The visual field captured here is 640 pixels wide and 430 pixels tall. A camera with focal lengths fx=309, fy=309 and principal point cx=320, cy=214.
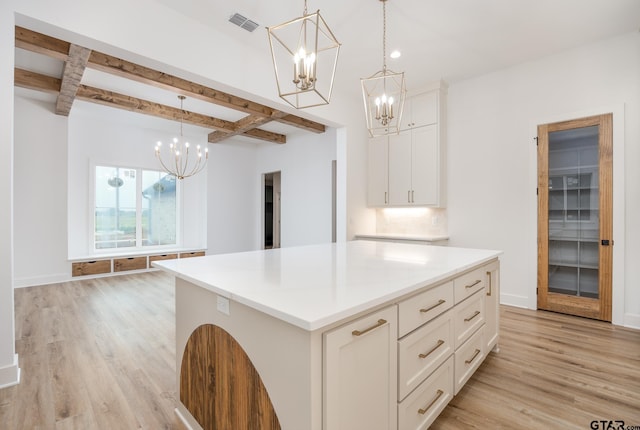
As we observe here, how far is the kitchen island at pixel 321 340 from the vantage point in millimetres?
1026

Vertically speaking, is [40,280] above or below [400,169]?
below

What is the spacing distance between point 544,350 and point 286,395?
261 cm

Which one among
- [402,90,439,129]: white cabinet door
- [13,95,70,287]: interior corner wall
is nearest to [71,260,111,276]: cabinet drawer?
[13,95,70,287]: interior corner wall

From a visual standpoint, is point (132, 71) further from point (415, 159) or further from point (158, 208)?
point (158, 208)

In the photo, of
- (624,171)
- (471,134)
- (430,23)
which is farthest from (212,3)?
(624,171)

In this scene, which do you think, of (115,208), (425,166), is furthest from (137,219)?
(425,166)

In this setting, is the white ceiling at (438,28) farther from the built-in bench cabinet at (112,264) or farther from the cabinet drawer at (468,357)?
the built-in bench cabinet at (112,264)

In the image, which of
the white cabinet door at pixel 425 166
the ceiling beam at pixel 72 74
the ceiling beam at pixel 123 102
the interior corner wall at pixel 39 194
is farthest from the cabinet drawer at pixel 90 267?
the white cabinet door at pixel 425 166

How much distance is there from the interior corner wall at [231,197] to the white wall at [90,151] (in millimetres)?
1185

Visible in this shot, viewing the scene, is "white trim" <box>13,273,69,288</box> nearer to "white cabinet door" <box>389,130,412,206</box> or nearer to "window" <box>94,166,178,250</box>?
"window" <box>94,166,178,250</box>

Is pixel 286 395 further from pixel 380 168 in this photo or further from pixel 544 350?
pixel 380 168

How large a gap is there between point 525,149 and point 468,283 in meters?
2.70

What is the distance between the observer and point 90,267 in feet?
18.2

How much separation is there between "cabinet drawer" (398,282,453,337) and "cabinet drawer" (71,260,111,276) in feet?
20.1
